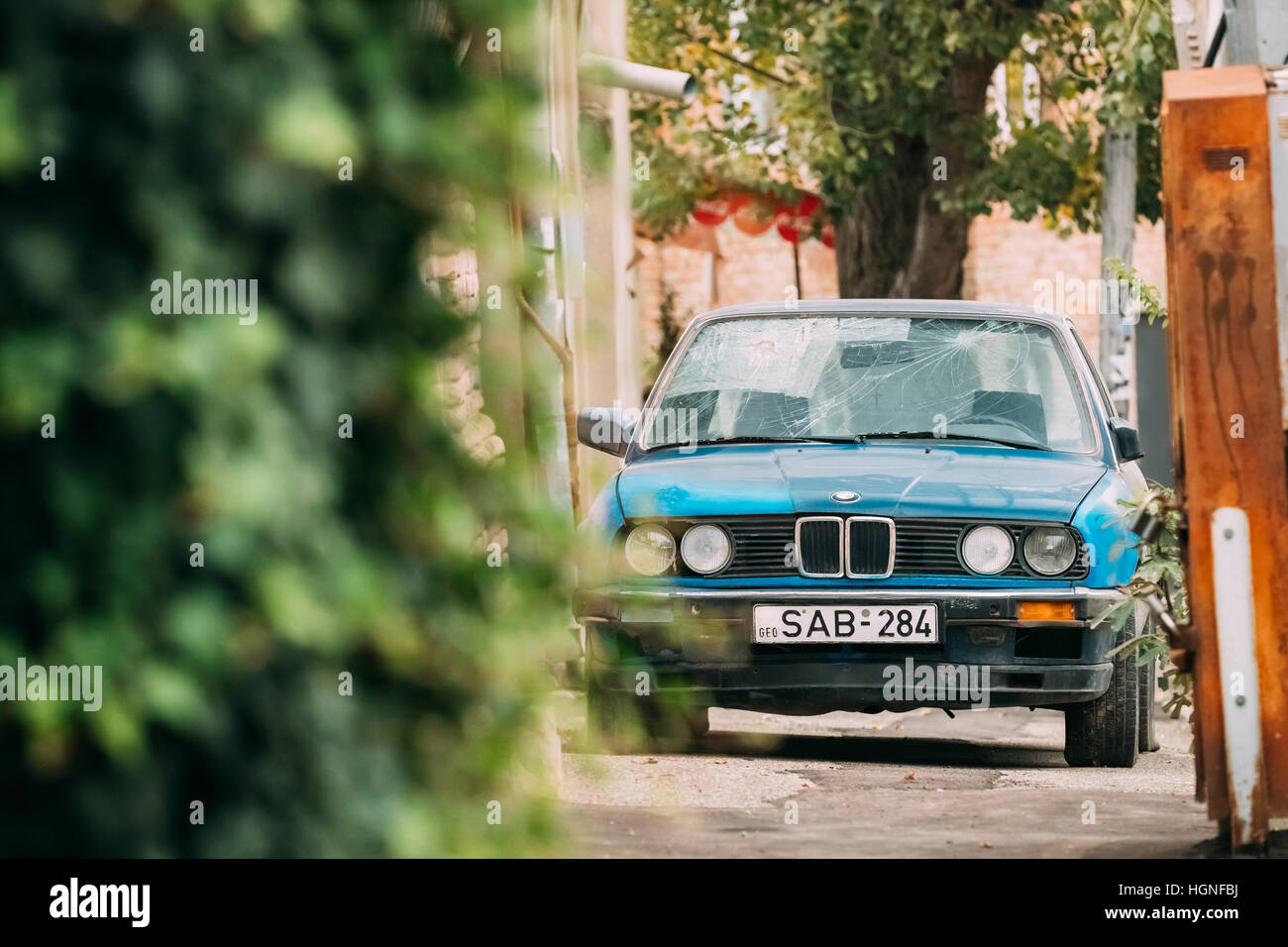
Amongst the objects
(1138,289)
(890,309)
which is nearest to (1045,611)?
(1138,289)

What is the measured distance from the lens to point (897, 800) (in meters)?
6.61

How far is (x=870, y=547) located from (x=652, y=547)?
2.65 ft

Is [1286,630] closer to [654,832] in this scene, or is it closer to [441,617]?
[654,832]

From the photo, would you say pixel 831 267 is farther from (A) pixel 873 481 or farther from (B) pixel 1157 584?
(B) pixel 1157 584

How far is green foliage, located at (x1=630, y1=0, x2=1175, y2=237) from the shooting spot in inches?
753

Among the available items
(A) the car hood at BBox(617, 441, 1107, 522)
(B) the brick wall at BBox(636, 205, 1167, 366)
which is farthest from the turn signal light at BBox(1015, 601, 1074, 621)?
(B) the brick wall at BBox(636, 205, 1167, 366)

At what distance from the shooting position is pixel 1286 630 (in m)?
4.99

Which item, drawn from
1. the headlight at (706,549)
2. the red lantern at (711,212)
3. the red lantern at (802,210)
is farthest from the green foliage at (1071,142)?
the headlight at (706,549)

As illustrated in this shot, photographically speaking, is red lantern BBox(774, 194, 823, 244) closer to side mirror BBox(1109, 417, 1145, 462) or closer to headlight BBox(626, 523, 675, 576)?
side mirror BBox(1109, 417, 1145, 462)

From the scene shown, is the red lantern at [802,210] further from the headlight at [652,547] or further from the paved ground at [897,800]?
the headlight at [652,547]

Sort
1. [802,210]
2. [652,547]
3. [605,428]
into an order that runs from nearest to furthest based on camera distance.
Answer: [652,547] < [605,428] < [802,210]

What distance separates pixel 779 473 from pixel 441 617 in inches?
221

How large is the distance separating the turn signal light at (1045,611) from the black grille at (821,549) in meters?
0.68

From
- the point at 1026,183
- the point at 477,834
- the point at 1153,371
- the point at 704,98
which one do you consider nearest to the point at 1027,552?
the point at 477,834
